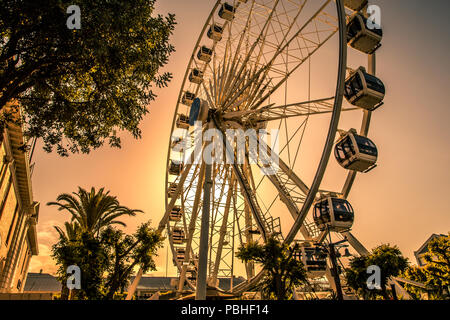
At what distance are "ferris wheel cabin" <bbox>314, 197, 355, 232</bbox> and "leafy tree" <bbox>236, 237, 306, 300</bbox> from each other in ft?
5.75

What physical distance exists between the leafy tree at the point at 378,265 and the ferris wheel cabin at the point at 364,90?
7179 millimetres

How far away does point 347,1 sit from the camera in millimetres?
16219

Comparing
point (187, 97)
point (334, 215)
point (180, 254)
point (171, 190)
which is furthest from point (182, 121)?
point (334, 215)

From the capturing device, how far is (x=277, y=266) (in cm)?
1317

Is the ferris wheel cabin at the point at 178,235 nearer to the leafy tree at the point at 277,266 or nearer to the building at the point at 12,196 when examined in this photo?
the building at the point at 12,196

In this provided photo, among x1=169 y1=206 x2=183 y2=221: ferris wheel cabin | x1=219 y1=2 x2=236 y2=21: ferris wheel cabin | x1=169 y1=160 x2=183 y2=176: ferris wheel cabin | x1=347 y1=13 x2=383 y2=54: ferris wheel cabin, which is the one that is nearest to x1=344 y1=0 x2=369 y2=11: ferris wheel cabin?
x1=347 y1=13 x2=383 y2=54: ferris wheel cabin

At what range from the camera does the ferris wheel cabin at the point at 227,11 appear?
22206mm

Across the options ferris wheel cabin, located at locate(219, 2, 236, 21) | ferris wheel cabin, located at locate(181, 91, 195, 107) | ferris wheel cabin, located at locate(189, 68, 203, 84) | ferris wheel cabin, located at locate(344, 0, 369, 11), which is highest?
ferris wheel cabin, located at locate(219, 2, 236, 21)

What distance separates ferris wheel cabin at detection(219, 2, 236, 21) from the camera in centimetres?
2221

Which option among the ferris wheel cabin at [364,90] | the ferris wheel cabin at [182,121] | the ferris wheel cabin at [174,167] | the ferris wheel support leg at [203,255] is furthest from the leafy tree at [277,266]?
the ferris wheel cabin at [182,121]

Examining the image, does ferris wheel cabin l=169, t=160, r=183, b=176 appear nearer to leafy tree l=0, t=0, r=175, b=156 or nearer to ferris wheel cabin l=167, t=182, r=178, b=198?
ferris wheel cabin l=167, t=182, r=178, b=198

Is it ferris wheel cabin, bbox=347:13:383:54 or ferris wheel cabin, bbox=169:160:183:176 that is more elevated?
ferris wheel cabin, bbox=347:13:383:54
